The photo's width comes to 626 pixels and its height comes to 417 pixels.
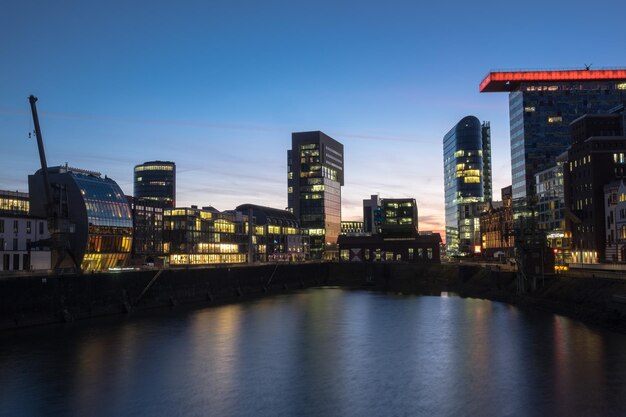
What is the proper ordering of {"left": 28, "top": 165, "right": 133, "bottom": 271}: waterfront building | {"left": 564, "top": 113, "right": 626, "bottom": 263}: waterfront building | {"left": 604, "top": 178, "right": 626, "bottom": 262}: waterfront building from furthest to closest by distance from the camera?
{"left": 564, "top": 113, "right": 626, "bottom": 263}: waterfront building < {"left": 28, "top": 165, "right": 133, "bottom": 271}: waterfront building < {"left": 604, "top": 178, "right": 626, "bottom": 262}: waterfront building

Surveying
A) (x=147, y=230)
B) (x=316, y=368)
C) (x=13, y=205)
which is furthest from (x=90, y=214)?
(x=316, y=368)

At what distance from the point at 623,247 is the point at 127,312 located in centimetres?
9254

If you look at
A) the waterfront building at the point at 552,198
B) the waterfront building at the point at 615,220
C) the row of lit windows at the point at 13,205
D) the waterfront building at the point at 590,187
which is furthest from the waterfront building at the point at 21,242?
the waterfront building at the point at 552,198

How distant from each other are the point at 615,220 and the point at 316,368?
300 feet

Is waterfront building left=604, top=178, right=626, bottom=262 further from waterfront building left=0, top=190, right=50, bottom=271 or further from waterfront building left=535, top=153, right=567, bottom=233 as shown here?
waterfront building left=0, top=190, right=50, bottom=271

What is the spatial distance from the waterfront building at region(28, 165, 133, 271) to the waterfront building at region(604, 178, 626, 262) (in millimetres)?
107728

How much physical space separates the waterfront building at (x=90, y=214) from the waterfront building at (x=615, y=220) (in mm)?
107728

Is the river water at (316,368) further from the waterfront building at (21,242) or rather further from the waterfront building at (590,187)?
the waterfront building at (590,187)

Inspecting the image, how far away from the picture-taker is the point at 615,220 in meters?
121

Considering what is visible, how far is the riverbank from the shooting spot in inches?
2926

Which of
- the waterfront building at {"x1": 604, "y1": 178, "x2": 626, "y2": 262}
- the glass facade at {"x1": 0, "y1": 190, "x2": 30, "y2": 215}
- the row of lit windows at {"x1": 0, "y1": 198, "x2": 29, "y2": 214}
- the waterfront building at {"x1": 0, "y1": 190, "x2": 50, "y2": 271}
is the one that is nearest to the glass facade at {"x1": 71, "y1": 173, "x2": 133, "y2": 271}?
the glass facade at {"x1": 0, "y1": 190, "x2": 30, "y2": 215}

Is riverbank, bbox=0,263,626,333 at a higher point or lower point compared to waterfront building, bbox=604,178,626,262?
lower

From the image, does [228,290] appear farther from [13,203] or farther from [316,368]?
[316,368]

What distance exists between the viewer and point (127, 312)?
311 feet
